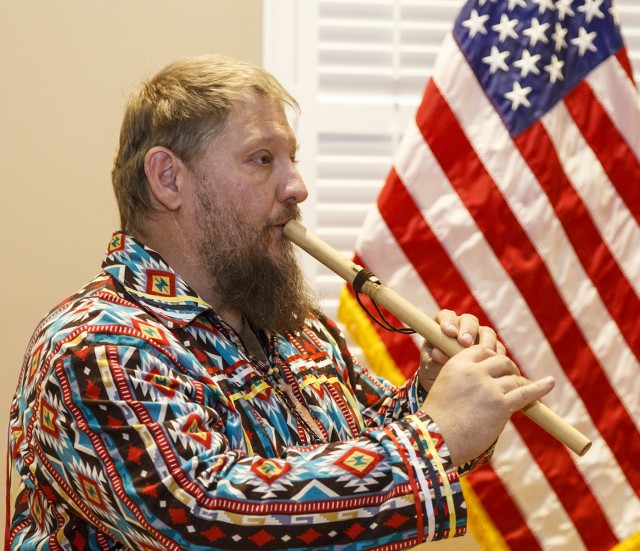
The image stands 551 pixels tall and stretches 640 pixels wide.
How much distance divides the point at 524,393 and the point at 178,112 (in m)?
0.68

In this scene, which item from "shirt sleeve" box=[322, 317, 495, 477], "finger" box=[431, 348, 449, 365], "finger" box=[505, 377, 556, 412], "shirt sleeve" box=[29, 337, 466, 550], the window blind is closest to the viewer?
"shirt sleeve" box=[29, 337, 466, 550]

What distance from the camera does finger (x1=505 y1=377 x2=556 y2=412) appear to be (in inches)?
44.9

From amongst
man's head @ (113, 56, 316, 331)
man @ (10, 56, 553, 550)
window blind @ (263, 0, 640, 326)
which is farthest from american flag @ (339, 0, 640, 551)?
man's head @ (113, 56, 316, 331)

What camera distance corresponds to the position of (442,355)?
1370 millimetres

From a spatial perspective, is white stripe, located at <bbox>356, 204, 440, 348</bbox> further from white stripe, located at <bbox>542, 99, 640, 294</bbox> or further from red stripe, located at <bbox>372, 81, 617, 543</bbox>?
white stripe, located at <bbox>542, 99, 640, 294</bbox>

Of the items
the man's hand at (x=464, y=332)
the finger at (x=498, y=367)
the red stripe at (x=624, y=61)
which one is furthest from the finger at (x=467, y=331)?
the red stripe at (x=624, y=61)

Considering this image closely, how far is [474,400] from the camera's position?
112cm

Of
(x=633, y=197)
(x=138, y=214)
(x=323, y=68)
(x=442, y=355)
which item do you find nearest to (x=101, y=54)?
(x=323, y=68)

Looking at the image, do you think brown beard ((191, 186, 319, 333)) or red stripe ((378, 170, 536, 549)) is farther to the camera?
red stripe ((378, 170, 536, 549))

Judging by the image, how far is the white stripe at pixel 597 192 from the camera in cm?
186

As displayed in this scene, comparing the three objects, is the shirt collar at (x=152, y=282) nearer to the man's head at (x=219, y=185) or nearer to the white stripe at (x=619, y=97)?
the man's head at (x=219, y=185)

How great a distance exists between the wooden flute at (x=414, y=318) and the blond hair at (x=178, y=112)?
205mm

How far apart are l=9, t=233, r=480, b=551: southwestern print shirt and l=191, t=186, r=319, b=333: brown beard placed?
0.14 metres

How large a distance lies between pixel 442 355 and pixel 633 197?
Result: 2.44 feet
